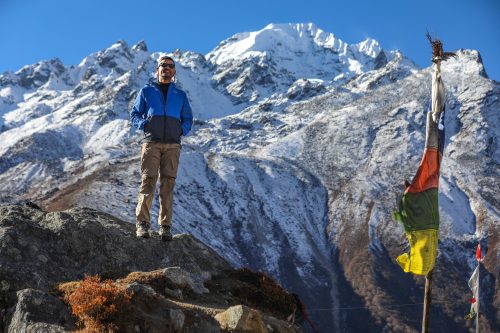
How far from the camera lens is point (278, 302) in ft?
41.3

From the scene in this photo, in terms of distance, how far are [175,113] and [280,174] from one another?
145204mm

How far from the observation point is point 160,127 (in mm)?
12750

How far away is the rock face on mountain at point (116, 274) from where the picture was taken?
890 centimetres

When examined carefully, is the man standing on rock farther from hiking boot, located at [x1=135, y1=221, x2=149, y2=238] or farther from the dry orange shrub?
the dry orange shrub

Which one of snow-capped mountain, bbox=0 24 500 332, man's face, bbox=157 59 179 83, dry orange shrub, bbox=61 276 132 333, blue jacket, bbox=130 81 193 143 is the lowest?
dry orange shrub, bbox=61 276 132 333

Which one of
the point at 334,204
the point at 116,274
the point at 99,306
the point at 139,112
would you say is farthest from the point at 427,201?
the point at 334,204

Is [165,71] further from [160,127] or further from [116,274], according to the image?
[116,274]

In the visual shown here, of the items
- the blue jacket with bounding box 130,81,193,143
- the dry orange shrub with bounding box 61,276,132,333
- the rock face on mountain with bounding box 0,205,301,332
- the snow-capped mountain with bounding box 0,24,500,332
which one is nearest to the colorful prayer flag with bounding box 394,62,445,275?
the rock face on mountain with bounding box 0,205,301,332

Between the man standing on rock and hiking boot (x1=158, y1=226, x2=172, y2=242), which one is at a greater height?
the man standing on rock

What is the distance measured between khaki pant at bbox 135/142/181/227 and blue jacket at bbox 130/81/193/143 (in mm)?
216

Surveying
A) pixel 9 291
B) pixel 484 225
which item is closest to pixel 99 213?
pixel 9 291

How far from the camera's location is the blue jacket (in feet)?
41.8

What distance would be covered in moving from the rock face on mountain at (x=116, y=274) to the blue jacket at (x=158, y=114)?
88.0 inches

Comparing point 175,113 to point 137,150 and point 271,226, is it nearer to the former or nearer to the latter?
point 271,226
